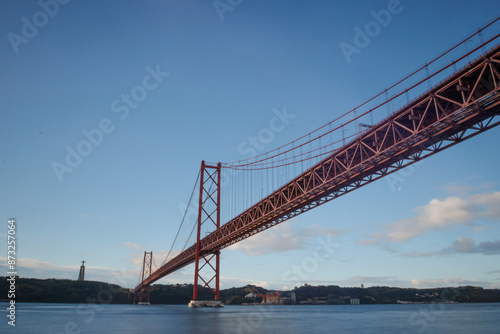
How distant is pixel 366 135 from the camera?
83.3 feet

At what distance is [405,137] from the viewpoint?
23125 millimetres

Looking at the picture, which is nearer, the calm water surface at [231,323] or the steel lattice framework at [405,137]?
the steel lattice framework at [405,137]

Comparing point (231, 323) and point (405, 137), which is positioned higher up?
point (405, 137)

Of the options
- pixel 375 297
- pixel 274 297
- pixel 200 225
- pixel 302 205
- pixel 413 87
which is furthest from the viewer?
pixel 375 297

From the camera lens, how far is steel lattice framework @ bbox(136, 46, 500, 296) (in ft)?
58.7

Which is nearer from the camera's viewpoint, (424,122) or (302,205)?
(424,122)

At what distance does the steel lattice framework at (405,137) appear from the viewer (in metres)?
17.9

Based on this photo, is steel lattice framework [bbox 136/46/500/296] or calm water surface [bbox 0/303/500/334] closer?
steel lattice framework [bbox 136/46/500/296]

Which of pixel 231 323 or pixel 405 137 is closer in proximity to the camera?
pixel 405 137

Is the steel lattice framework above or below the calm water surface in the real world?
above

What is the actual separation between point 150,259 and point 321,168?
121m

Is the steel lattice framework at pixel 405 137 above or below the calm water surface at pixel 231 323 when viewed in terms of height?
above

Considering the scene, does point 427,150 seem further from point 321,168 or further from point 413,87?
point 321,168

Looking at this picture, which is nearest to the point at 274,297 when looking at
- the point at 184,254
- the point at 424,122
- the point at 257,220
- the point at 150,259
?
the point at 150,259
